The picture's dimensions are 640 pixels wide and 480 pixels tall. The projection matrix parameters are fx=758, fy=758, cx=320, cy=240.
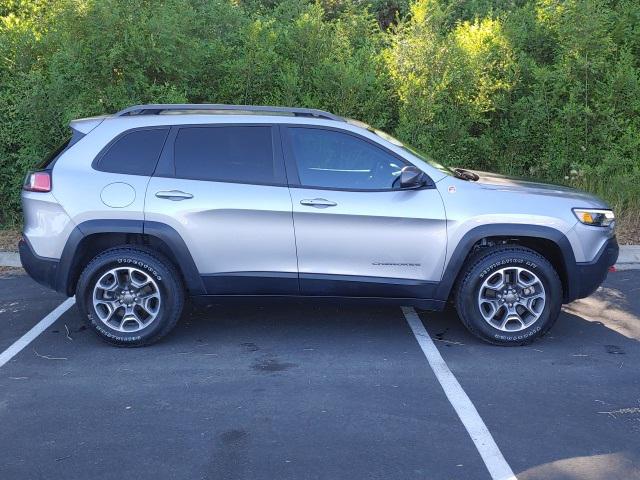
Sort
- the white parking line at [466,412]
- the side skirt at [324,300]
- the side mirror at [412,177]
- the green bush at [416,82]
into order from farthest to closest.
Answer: the green bush at [416,82] → the side skirt at [324,300] → the side mirror at [412,177] → the white parking line at [466,412]

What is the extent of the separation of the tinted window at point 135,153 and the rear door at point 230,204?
8 centimetres

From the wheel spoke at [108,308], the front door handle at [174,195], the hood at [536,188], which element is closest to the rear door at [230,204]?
the front door handle at [174,195]

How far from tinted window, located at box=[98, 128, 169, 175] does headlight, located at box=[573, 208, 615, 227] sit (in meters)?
3.20

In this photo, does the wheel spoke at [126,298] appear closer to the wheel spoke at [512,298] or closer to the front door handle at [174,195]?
the front door handle at [174,195]

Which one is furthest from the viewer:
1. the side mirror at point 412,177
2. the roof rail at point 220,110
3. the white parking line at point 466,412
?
the roof rail at point 220,110

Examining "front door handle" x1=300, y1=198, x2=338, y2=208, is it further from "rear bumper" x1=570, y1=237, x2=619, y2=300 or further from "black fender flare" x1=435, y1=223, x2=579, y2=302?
"rear bumper" x1=570, y1=237, x2=619, y2=300

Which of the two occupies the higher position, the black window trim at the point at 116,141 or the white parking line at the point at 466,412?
the black window trim at the point at 116,141

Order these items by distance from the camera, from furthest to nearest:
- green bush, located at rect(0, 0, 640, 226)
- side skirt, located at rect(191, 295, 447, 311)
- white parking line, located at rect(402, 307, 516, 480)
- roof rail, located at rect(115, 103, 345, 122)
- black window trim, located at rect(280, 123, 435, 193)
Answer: green bush, located at rect(0, 0, 640, 226), roof rail, located at rect(115, 103, 345, 122), side skirt, located at rect(191, 295, 447, 311), black window trim, located at rect(280, 123, 435, 193), white parking line, located at rect(402, 307, 516, 480)

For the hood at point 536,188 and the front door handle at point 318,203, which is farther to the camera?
the hood at point 536,188

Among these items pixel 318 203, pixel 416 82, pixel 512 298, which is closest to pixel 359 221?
pixel 318 203

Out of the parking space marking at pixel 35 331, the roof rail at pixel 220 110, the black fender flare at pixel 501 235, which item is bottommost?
the parking space marking at pixel 35 331

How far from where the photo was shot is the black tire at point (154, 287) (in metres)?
5.65

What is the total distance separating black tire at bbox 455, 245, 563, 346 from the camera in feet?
18.6

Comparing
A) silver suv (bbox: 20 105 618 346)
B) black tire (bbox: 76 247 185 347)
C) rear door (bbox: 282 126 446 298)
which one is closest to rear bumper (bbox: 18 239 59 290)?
silver suv (bbox: 20 105 618 346)
